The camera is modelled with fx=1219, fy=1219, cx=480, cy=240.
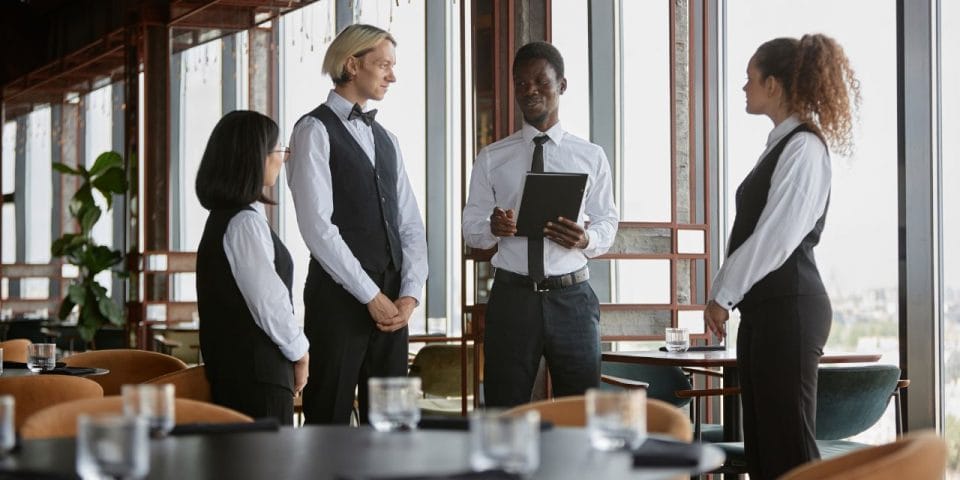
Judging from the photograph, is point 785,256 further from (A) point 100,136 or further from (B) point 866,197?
(A) point 100,136

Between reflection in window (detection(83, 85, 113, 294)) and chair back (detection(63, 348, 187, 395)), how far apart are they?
8.58 m

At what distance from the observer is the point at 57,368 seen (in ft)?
13.6

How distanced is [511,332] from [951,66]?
6.53 feet

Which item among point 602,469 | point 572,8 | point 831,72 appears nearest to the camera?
point 602,469

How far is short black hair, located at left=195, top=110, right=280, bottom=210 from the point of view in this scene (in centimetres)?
324

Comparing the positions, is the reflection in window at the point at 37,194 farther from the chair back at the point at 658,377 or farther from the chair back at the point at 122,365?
the chair back at the point at 658,377

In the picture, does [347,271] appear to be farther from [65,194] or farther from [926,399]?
[65,194]

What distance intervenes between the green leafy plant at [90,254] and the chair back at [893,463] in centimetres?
881

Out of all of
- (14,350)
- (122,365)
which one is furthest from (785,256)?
(14,350)

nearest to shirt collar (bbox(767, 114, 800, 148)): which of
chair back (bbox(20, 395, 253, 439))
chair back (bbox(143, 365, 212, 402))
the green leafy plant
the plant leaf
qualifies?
chair back (bbox(20, 395, 253, 439))

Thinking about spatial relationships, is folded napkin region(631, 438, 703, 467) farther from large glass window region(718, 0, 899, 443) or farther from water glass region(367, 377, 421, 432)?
large glass window region(718, 0, 899, 443)

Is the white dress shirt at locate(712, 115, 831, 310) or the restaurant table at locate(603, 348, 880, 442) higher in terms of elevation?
the white dress shirt at locate(712, 115, 831, 310)

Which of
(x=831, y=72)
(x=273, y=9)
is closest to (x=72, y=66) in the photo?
(x=273, y=9)

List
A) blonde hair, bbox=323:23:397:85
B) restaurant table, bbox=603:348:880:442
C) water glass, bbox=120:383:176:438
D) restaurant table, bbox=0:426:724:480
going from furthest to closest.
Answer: restaurant table, bbox=603:348:880:442, blonde hair, bbox=323:23:397:85, water glass, bbox=120:383:176:438, restaurant table, bbox=0:426:724:480
